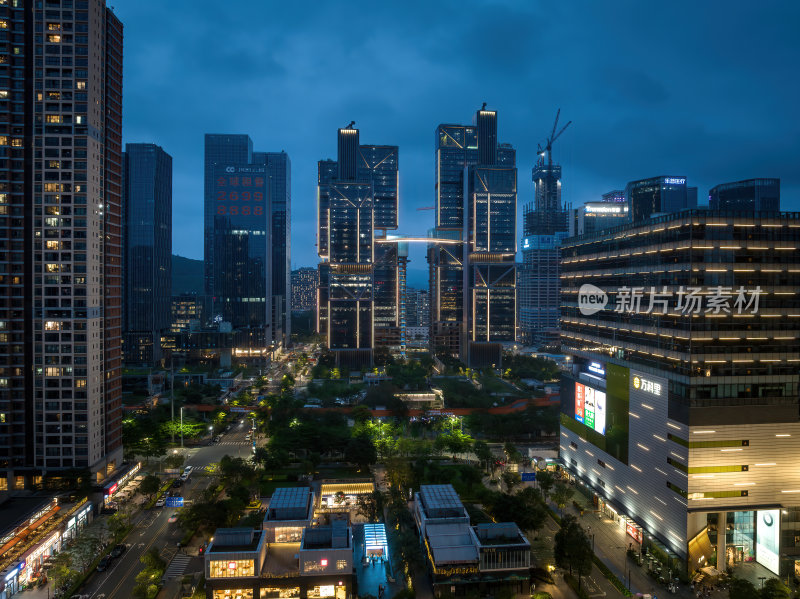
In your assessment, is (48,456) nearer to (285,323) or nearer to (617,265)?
(617,265)

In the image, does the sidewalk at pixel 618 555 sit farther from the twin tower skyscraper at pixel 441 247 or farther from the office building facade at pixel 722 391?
the twin tower skyscraper at pixel 441 247

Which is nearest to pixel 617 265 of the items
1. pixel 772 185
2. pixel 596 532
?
pixel 596 532

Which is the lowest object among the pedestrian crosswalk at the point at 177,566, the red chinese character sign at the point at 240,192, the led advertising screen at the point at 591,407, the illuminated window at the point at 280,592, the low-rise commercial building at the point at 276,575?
the pedestrian crosswalk at the point at 177,566

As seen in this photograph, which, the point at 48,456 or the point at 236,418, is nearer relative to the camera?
the point at 48,456

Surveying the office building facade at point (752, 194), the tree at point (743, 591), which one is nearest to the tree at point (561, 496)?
the tree at point (743, 591)

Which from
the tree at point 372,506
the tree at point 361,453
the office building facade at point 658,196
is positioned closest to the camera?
the tree at point 372,506

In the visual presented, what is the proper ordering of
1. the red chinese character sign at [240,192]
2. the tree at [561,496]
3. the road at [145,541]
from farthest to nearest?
the red chinese character sign at [240,192], the tree at [561,496], the road at [145,541]

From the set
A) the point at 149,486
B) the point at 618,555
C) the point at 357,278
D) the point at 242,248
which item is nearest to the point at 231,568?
the point at 149,486
